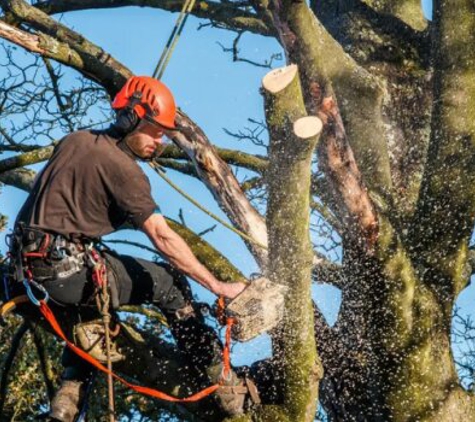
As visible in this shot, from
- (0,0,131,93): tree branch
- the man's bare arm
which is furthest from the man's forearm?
(0,0,131,93): tree branch

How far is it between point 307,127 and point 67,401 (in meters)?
1.85

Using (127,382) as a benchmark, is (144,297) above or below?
above

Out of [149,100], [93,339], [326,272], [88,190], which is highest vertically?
[149,100]

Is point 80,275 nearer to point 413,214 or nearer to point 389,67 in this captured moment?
point 413,214

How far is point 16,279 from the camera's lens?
472 cm

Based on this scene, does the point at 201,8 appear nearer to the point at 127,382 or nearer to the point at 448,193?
the point at 448,193

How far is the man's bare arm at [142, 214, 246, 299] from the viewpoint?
469 centimetres

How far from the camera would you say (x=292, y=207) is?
4.62 m

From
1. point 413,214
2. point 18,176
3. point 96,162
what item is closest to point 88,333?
point 96,162

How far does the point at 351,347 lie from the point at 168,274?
122cm

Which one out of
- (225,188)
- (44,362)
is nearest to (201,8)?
(225,188)

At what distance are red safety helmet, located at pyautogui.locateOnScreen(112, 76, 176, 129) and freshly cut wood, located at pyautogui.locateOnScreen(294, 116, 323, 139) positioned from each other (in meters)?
0.73

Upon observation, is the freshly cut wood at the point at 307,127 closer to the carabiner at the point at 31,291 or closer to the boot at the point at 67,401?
the carabiner at the point at 31,291

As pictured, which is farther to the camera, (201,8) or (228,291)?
(201,8)
